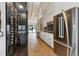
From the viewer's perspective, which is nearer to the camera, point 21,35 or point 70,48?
point 70,48

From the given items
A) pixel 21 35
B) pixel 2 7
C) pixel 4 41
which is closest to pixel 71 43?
pixel 4 41

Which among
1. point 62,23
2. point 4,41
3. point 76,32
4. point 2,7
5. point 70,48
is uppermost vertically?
point 2,7

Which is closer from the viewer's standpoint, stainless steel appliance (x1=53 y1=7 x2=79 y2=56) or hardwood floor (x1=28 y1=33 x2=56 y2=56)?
stainless steel appliance (x1=53 y1=7 x2=79 y2=56)

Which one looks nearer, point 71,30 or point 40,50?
point 71,30

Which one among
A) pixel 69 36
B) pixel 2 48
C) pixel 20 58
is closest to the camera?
pixel 20 58

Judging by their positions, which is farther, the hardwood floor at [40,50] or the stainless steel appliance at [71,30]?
the hardwood floor at [40,50]

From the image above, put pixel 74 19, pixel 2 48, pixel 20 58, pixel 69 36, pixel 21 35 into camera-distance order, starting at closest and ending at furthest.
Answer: pixel 20 58 → pixel 2 48 → pixel 74 19 → pixel 69 36 → pixel 21 35

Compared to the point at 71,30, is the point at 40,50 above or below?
below

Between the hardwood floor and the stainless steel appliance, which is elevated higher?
the stainless steel appliance

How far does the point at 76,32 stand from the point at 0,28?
125 cm

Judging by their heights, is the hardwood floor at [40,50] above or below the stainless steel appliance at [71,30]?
below

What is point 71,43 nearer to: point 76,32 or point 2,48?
point 76,32

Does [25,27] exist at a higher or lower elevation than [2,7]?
lower

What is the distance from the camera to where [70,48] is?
2260 millimetres
